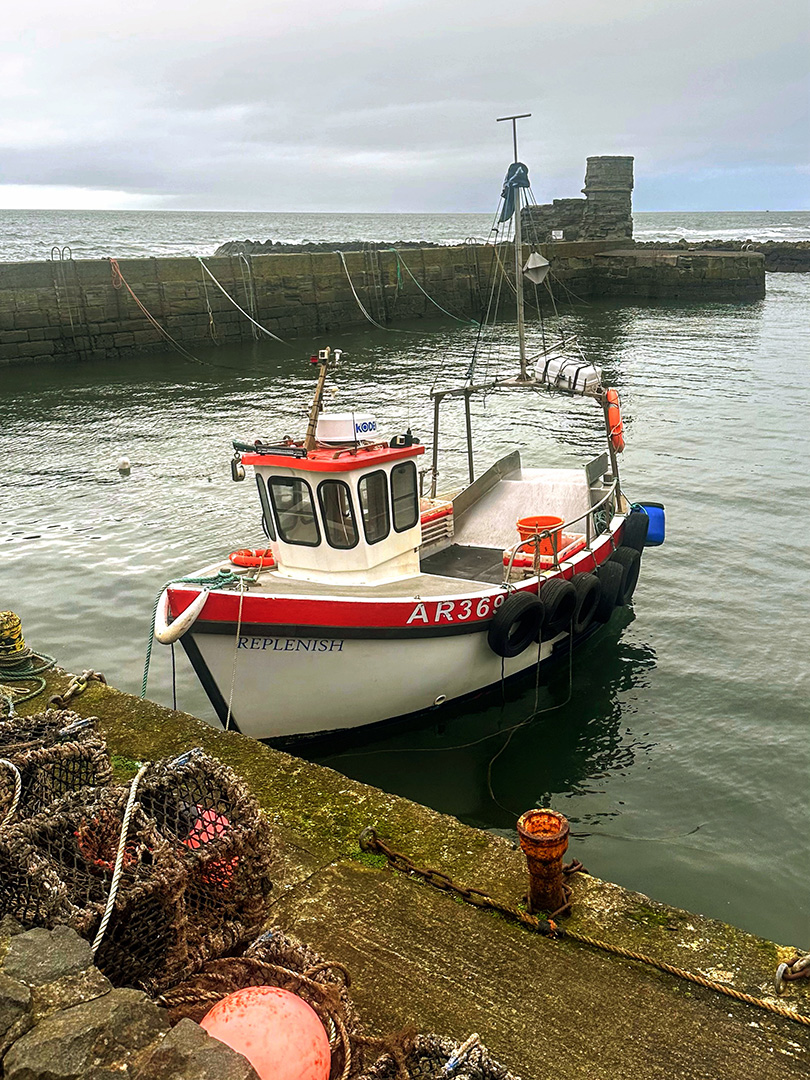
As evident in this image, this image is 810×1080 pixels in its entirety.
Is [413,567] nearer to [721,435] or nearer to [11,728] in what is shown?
[11,728]

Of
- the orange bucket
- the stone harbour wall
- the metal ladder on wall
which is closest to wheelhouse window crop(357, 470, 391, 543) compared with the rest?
the orange bucket

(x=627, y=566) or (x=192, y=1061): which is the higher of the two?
(x=192, y=1061)

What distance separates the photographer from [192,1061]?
2.59 m

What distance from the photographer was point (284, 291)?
32.2 metres

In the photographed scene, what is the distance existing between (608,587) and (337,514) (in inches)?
121

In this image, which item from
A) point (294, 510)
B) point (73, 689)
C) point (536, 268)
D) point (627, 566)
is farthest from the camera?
point (536, 268)

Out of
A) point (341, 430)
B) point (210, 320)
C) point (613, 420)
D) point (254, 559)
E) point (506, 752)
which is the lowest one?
point (506, 752)

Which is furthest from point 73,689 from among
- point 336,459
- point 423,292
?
point 423,292

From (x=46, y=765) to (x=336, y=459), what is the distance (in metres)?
3.89

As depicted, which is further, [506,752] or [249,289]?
[249,289]

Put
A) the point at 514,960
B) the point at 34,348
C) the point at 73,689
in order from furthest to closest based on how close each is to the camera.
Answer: the point at 34,348, the point at 73,689, the point at 514,960

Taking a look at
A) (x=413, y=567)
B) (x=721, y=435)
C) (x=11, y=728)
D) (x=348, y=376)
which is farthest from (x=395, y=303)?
(x=11, y=728)

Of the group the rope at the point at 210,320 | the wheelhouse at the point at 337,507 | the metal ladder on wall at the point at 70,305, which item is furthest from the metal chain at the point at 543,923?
the rope at the point at 210,320

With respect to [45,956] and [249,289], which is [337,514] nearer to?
[45,956]
